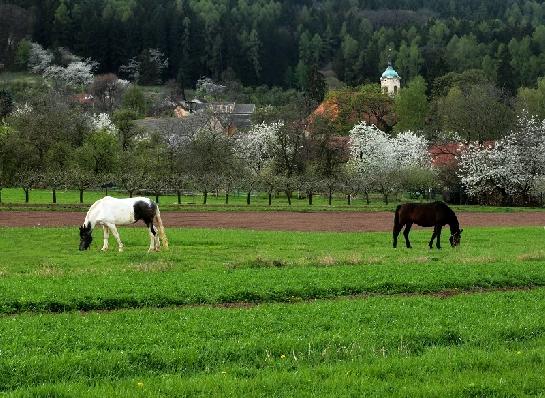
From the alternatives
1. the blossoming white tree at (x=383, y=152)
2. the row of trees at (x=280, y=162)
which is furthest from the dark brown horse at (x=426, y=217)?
the blossoming white tree at (x=383, y=152)

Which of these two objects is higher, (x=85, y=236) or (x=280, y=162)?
(x=280, y=162)

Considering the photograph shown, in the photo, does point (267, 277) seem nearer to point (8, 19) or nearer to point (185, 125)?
point (185, 125)

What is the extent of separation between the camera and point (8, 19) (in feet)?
622

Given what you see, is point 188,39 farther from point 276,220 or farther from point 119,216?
point 119,216

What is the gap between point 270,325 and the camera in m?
13.5

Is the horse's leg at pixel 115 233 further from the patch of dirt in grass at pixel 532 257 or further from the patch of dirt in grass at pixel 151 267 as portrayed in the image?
the patch of dirt in grass at pixel 532 257

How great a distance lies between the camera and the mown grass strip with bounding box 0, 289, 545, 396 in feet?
31.6

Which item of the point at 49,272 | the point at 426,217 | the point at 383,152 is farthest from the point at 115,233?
the point at 383,152

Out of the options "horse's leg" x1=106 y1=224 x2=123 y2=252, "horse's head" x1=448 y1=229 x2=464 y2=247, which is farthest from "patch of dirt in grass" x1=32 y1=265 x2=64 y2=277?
"horse's head" x1=448 y1=229 x2=464 y2=247

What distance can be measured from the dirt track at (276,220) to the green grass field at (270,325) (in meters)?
17.8

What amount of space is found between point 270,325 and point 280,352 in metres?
1.99

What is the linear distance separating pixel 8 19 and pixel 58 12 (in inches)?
563

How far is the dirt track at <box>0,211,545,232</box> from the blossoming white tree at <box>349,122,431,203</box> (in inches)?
1003

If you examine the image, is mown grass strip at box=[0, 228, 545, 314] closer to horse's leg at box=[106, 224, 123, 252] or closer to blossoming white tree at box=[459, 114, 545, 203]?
horse's leg at box=[106, 224, 123, 252]
